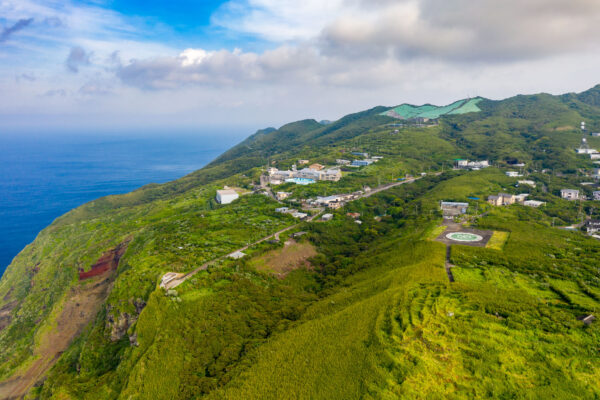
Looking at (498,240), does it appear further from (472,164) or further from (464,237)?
(472,164)

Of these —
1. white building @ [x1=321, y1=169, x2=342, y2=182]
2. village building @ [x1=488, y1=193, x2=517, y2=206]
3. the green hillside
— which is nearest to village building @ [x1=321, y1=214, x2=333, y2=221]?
the green hillside

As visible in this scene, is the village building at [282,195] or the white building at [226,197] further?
the white building at [226,197]

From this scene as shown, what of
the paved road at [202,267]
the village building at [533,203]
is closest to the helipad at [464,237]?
the paved road at [202,267]

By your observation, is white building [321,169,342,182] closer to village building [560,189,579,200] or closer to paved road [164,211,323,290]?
paved road [164,211,323,290]

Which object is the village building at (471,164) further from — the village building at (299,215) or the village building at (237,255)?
the village building at (237,255)

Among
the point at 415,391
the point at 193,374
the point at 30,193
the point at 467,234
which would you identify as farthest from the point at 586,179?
the point at 30,193

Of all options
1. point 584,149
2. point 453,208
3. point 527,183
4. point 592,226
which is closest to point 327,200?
point 453,208
